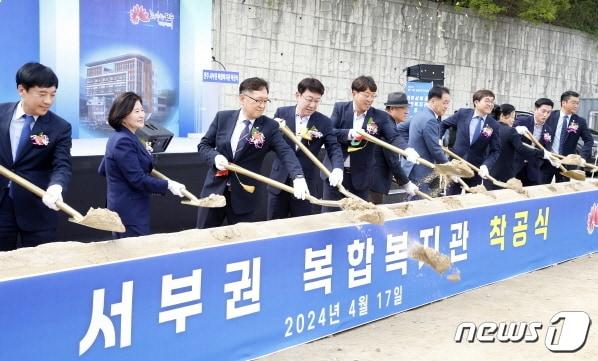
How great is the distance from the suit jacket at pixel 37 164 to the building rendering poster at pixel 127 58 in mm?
4380

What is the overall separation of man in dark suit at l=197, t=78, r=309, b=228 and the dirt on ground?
981 millimetres

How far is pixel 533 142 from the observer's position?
6.95 m

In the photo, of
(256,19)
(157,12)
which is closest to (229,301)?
(157,12)

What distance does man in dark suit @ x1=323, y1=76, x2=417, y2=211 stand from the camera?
16.3ft

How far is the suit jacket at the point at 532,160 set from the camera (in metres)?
6.89

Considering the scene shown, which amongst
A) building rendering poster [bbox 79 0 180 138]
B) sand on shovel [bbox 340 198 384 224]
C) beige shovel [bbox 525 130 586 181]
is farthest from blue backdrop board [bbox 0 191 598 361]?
building rendering poster [bbox 79 0 180 138]

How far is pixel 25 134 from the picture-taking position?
3.32 metres

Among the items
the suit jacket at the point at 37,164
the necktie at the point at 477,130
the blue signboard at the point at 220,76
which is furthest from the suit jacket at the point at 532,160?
the suit jacket at the point at 37,164

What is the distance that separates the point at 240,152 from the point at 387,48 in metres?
8.61

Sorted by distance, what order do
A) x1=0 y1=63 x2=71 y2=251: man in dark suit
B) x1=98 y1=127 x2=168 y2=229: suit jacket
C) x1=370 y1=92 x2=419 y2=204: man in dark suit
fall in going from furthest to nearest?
1. x1=370 y1=92 x2=419 y2=204: man in dark suit
2. x1=98 y1=127 x2=168 y2=229: suit jacket
3. x1=0 y1=63 x2=71 y2=251: man in dark suit

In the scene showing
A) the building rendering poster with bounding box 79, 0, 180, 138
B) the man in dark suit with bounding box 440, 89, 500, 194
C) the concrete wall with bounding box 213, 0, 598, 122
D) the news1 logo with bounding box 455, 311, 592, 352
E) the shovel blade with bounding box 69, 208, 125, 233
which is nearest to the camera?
the shovel blade with bounding box 69, 208, 125, 233

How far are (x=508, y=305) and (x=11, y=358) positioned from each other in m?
3.44

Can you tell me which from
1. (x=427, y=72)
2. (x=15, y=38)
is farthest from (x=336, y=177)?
(x=427, y=72)

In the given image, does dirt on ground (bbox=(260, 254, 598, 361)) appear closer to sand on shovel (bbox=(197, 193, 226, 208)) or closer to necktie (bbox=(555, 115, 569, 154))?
sand on shovel (bbox=(197, 193, 226, 208))
